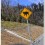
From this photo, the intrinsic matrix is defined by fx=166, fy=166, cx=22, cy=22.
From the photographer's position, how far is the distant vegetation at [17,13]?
2582 mm

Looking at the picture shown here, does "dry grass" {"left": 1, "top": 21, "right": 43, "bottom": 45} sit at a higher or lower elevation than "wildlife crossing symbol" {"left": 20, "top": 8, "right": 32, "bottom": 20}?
lower

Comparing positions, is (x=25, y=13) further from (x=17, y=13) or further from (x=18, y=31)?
(x=18, y=31)

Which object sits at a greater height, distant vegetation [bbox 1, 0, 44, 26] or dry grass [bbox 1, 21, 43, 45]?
distant vegetation [bbox 1, 0, 44, 26]

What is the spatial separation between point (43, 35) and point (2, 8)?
2.50ft

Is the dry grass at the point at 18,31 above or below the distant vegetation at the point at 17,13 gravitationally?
below

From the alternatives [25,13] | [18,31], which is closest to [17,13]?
[25,13]

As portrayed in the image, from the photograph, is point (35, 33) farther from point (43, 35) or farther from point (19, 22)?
point (19, 22)

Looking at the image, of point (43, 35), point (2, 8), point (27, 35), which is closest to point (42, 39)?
point (43, 35)

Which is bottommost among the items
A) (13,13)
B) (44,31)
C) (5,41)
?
(5,41)

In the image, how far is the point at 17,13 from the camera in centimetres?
260

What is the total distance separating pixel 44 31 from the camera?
2549 millimetres

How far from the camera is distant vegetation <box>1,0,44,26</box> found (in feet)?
8.47

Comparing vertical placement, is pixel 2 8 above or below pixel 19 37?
above

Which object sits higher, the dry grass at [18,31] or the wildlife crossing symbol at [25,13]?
the wildlife crossing symbol at [25,13]
